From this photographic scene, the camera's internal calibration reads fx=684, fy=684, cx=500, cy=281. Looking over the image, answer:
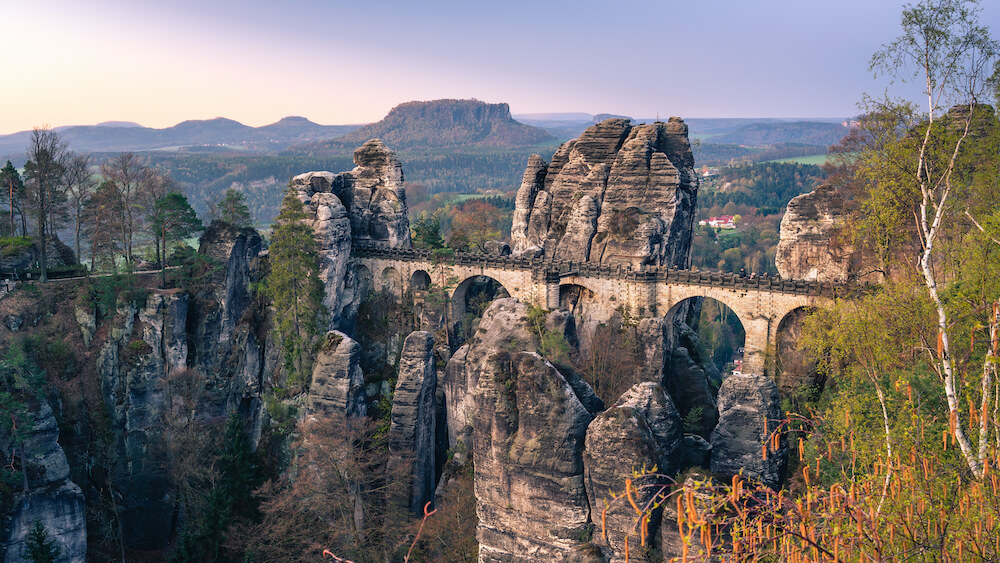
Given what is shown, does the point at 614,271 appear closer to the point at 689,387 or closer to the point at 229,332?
the point at 689,387

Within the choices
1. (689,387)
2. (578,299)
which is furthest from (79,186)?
(689,387)

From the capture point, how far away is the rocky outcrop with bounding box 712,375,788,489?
744 inches

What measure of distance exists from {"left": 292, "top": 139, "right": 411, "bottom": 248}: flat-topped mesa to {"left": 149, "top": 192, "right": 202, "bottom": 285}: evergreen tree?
9.08 metres

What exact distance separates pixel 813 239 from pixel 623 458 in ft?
87.9

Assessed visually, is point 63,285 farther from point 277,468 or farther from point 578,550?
point 578,550

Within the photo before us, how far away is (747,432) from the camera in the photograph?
19.3 meters

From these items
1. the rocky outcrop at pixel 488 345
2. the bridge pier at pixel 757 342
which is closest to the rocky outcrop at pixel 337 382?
the rocky outcrop at pixel 488 345

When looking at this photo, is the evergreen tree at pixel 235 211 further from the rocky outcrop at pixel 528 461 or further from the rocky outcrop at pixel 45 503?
the rocky outcrop at pixel 528 461

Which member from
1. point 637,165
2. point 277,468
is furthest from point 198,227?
point 637,165

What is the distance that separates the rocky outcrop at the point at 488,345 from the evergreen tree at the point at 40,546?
1756 centimetres

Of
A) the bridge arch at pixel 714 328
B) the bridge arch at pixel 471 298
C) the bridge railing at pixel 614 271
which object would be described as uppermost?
the bridge railing at pixel 614 271

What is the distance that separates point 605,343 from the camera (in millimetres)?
37031

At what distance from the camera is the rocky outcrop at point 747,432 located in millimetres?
18906

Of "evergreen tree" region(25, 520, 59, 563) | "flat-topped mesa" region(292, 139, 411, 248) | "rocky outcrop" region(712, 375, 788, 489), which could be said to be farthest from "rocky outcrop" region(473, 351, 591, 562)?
"flat-topped mesa" region(292, 139, 411, 248)
